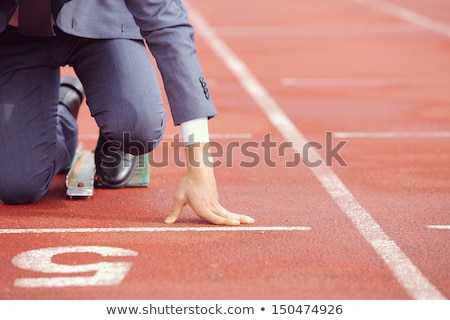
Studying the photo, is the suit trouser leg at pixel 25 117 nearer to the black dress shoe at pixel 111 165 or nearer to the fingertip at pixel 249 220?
the black dress shoe at pixel 111 165

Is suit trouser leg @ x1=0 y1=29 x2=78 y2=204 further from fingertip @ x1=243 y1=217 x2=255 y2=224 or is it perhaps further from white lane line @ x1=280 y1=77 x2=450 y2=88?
white lane line @ x1=280 y1=77 x2=450 y2=88

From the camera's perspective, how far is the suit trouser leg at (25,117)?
191 inches

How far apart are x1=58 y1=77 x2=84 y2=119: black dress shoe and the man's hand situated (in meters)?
1.43

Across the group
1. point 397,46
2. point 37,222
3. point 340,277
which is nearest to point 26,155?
point 37,222

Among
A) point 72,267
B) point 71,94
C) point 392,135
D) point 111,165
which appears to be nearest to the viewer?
point 72,267

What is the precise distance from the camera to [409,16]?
1410cm

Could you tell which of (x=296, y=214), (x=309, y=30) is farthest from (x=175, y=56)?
(x=309, y=30)

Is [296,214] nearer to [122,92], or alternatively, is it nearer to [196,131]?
[196,131]

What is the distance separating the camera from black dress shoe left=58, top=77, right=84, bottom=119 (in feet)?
18.2

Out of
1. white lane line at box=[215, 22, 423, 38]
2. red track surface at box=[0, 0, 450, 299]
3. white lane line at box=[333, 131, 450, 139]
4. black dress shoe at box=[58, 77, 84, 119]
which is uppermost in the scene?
black dress shoe at box=[58, 77, 84, 119]

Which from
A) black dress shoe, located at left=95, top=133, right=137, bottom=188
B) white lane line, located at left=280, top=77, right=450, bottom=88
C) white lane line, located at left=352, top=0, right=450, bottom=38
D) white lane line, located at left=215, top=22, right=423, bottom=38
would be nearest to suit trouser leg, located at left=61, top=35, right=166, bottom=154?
black dress shoe, located at left=95, top=133, right=137, bottom=188

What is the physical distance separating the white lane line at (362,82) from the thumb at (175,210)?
4.30 m

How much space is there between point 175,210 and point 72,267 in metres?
0.69
